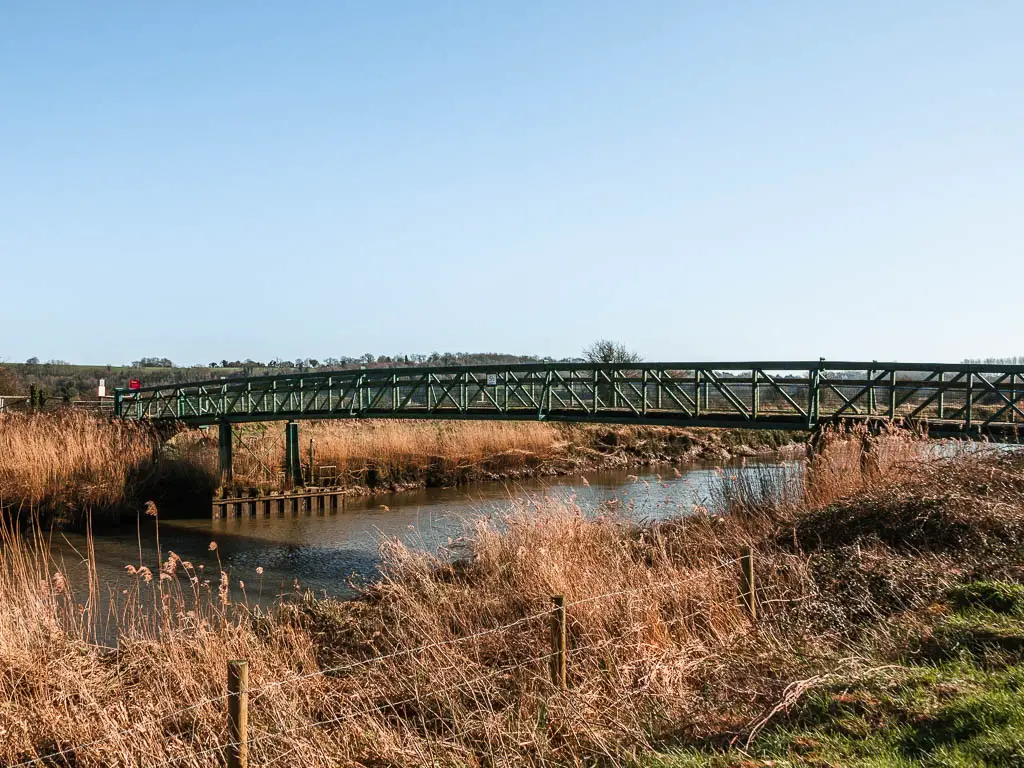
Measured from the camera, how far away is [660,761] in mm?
4793

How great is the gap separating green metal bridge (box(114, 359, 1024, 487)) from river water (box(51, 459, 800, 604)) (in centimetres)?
147

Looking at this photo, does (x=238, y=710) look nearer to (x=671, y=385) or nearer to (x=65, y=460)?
(x=671, y=385)

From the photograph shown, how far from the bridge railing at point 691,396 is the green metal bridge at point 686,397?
0.09 feet

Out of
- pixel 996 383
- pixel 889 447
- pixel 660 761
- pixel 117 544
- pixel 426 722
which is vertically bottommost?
pixel 117 544

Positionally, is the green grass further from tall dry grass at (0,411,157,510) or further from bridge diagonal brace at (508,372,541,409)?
tall dry grass at (0,411,157,510)

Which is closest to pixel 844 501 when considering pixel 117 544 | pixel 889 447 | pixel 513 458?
pixel 889 447

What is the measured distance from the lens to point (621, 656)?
6977 mm

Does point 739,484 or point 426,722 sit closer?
point 426,722

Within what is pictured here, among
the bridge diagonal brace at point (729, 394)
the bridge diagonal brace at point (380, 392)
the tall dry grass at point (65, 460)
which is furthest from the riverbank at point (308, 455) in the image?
the bridge diagonal brace at point (729, 394)

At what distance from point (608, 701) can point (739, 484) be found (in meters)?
7.17

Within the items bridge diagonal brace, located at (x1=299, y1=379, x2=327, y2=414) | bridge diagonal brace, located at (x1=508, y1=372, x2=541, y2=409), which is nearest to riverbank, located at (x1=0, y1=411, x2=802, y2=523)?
bridge diagonal brace, located at (x1=299, y1=379, x2=327, y2=414)

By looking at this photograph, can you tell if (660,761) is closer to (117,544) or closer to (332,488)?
(117,544)

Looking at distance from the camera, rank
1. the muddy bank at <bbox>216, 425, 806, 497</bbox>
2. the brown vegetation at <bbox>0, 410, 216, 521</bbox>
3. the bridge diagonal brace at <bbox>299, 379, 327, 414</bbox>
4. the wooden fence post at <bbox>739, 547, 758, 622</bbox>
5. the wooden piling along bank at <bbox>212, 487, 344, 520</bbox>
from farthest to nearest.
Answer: the muddy bank at <bbox>216, 425, 806, 497</bbox>, the bridge diagonal brace at <bbox>299, 379, 327, 414</bbox>, the wooden piling along bank at <bbox>212, 487, 344, 520</bbox>, the brown vegetation at <bbox>0, 410, 216, 521</bbox>, the wooden fence post at <bbox>739, 547, 758, 622</bbox>

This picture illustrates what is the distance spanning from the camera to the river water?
Result: 15.5 m
